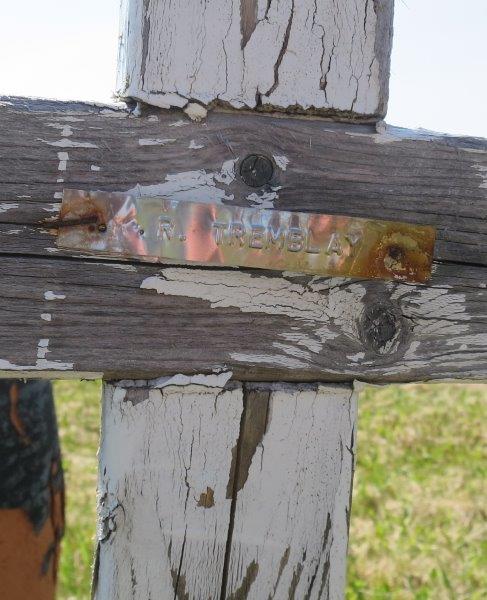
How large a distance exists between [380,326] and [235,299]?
0.25 meters

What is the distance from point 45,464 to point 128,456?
0.72m

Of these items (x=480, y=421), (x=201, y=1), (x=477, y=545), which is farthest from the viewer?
(x=480, y=421)

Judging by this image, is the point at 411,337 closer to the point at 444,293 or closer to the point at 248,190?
the point at 444,293

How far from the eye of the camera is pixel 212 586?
147 cm

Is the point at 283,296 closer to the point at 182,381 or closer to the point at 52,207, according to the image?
the point at 182,381

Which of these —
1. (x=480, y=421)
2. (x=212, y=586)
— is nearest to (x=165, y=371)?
(x=212, y=586)

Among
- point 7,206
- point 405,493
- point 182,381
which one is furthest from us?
point 405,493

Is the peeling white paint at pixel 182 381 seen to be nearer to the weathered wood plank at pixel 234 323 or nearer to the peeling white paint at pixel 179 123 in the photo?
the weathered wood plank at pixel 234 323

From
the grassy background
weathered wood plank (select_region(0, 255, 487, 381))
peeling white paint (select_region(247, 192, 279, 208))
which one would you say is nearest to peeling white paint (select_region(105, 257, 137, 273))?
weathered wood plank (select_region(0, 255, 487, 381))

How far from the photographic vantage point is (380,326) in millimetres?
1433

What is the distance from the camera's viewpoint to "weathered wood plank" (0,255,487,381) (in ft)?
4.35

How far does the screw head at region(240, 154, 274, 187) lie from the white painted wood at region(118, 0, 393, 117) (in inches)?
3.4

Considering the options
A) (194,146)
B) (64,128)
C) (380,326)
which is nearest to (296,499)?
(380,326)

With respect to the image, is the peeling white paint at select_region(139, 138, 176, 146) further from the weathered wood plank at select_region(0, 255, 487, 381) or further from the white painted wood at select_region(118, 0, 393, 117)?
the weathered wood plank at select_region(0, 255, 487, 381)
